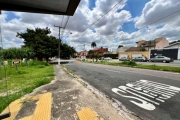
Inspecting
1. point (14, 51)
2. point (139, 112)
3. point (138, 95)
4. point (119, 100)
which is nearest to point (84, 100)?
point (119, 100)

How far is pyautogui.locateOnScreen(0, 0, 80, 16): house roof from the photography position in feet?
9.38

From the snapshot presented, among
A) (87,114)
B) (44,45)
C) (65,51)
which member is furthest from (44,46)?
(87,114)

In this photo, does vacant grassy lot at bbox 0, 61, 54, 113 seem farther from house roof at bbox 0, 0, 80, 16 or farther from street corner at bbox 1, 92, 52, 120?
house roof at bbox 0, 0, 80, 16

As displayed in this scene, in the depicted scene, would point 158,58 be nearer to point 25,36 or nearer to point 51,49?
point 51,49

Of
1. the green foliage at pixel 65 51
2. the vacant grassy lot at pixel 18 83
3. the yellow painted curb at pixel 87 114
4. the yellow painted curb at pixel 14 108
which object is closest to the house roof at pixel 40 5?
the vacant grassy lot at pixel 18 83

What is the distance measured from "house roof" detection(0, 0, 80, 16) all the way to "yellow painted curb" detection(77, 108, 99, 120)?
298cm

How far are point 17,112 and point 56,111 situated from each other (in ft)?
3.11

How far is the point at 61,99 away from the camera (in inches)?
123

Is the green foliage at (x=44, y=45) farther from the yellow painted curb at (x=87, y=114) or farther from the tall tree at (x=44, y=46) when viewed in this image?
the yellow painted curb at (x=87, y=114)

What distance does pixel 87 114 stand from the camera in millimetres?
2344

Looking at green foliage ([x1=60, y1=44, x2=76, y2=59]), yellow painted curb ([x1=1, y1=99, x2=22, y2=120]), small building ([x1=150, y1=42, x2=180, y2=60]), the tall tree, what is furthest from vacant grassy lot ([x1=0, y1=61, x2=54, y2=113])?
small building ([x1=150, y1=42, x2=180, y2=60])

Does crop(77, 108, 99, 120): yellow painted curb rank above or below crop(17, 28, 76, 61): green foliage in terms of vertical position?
below

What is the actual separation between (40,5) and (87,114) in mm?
3443

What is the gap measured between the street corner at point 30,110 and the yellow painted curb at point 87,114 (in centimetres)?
70
